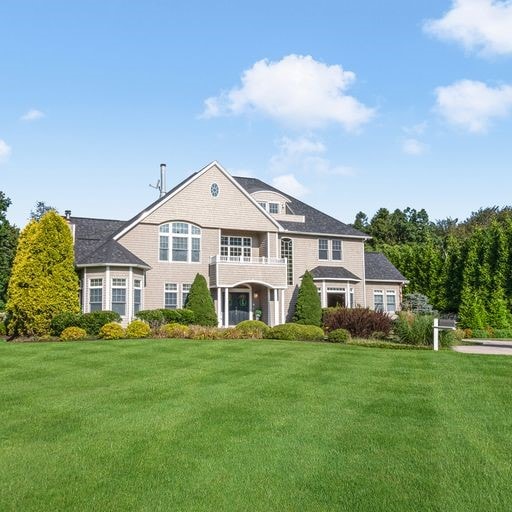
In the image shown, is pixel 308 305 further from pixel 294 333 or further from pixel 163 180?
pixel 163 180

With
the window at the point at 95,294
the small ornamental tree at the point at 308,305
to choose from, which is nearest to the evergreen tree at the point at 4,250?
the window at the point at 95,294

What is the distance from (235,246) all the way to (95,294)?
362 inches

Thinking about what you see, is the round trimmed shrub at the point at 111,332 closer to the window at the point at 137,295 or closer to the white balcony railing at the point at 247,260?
the window at the point at 137,295

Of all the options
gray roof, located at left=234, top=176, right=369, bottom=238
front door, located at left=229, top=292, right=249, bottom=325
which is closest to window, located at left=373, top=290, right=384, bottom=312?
gray roof, located at left=234, top=176, right=369, bottom=238

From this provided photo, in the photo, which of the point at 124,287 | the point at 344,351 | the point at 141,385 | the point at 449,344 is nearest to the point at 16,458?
the point at 141,385

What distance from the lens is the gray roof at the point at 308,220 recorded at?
33159mm

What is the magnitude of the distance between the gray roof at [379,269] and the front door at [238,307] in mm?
8456

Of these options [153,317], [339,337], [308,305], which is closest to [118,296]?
[153,317]

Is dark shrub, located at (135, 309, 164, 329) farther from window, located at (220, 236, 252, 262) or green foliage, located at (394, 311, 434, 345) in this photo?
green foliage, located at (394, 311, 434, 345)

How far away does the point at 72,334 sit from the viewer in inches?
831

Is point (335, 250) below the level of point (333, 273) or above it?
above

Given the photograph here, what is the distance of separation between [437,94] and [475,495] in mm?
12039

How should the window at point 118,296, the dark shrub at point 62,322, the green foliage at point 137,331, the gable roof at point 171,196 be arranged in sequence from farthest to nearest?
the gable roof at point 171,196 → the window at point 118,296 → the dark shrub at point 62,322 → the green foliage at point 137,331

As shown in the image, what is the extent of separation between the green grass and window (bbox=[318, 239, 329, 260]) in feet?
67.0
